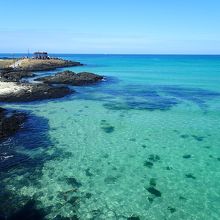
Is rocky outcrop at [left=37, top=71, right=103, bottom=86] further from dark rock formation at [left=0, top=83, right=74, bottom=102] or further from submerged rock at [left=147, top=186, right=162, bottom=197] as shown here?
submerged rock at [left=147, top=186, right=162, bottom=197]

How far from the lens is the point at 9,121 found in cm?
2811

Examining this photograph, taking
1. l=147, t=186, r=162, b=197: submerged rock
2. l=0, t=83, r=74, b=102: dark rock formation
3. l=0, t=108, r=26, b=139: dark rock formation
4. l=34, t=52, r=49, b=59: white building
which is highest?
l=34, t=52, r=49, b=59: white building

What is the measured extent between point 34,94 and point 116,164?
2436cm

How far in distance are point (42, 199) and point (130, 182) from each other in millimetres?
5126

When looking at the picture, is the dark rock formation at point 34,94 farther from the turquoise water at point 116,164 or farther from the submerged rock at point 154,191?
the submerged rock at point 154,191

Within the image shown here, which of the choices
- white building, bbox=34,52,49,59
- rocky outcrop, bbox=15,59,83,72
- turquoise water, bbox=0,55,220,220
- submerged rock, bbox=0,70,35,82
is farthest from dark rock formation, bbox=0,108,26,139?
white building, bbox=34,52,49,59

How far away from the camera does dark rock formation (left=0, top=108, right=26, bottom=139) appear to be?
A: 84.1 ft

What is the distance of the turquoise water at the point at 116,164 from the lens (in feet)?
50.5

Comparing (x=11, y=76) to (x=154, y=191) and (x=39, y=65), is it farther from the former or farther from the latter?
(x=154, y=191)

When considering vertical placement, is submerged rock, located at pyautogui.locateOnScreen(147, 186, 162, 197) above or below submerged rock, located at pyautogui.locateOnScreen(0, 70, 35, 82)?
below

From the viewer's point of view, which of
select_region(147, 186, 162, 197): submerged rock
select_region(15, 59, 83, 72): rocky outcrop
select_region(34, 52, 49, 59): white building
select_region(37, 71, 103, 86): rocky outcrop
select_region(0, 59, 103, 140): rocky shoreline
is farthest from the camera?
select_region(34, 52, 49, 59): white building

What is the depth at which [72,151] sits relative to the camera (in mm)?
22391

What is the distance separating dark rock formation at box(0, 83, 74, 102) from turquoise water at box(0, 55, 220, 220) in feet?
11.9

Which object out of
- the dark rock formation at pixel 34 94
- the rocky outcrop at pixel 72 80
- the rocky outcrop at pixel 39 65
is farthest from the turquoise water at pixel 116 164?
the rocky outcrop at pixel 39 65
